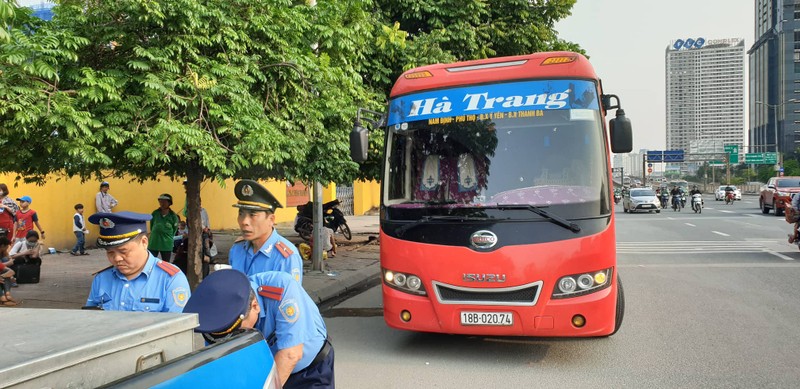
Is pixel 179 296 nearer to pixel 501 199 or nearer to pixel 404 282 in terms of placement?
pixel 404 282

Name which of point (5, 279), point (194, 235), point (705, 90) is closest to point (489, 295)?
point (194, 235)

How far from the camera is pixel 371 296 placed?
9.50m

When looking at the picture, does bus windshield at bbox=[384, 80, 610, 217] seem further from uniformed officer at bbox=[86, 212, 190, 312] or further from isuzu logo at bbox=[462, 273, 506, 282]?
uniformed officer at bbox=[86, 212, 190, 312]

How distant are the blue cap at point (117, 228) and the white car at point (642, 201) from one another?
109ft

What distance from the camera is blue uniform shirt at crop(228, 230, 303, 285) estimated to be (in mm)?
3195

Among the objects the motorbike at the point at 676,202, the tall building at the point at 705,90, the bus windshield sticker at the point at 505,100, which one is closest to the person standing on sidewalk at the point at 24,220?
the bus windshield sticker at the point at 505,100

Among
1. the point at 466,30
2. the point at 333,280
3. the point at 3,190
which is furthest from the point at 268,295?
the point at 466,30

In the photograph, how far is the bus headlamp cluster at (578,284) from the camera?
5.08 m

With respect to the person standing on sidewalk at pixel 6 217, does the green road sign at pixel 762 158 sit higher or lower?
higher

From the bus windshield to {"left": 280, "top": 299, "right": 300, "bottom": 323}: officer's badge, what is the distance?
3.14m

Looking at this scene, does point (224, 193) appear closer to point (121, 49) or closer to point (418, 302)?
point (121, 49)

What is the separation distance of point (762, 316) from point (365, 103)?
6.04 m

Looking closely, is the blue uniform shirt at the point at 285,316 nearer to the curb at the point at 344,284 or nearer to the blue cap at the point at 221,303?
the blue cap at the point at 221,303

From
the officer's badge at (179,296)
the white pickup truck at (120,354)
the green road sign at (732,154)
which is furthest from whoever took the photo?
the green road sign at (732,154)
